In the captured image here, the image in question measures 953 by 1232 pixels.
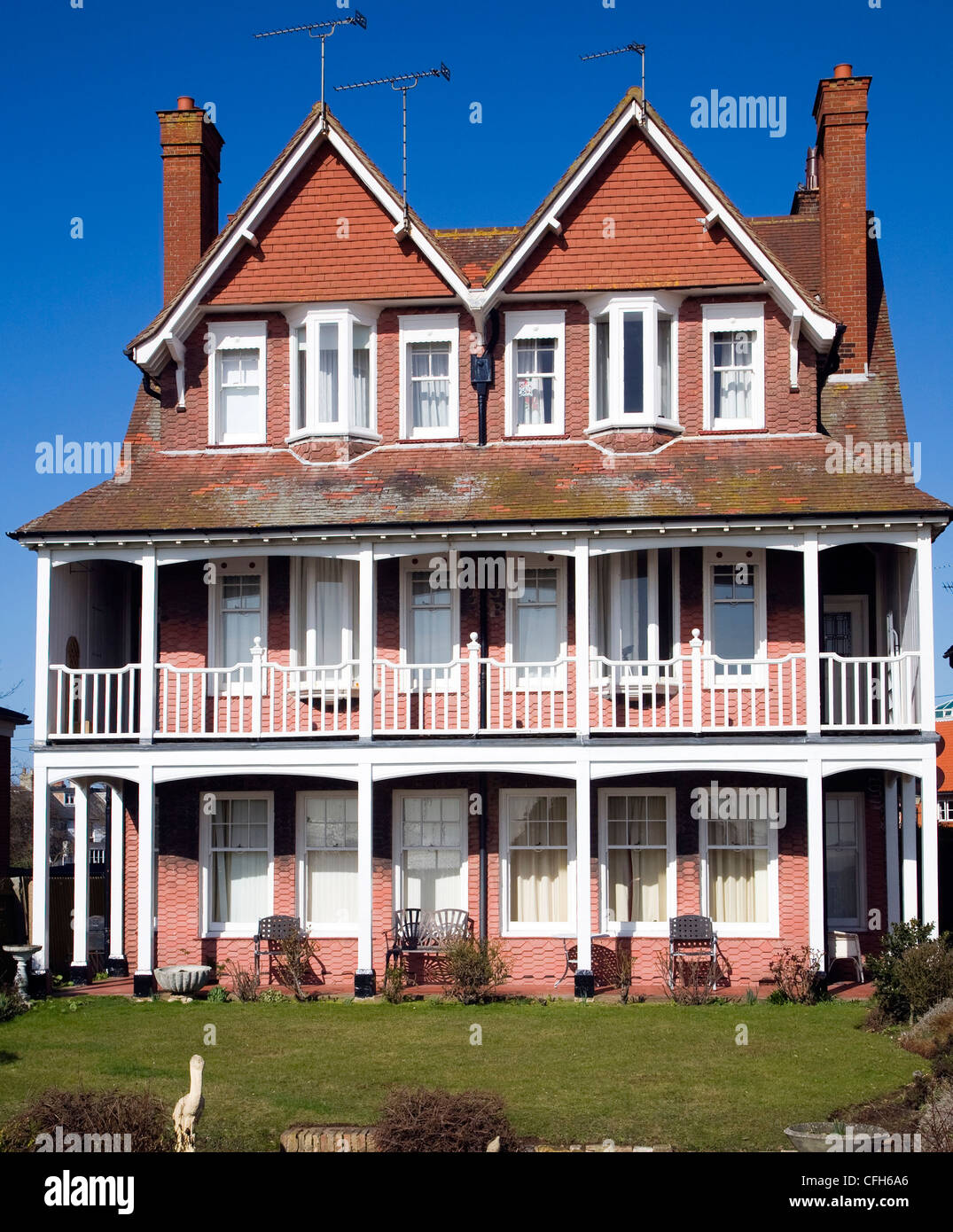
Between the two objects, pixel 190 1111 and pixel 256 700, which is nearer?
pixel 190 1111

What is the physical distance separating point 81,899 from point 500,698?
701cm

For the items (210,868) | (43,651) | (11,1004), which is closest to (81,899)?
(210,868)

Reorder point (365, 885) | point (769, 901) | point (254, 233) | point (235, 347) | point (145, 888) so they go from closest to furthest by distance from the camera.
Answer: point (365, 885)
point (145, 888)
point (769, 901)
point (254, 233)
point (235, 347)

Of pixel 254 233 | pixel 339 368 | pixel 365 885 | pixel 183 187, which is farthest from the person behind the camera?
pixel 183 187

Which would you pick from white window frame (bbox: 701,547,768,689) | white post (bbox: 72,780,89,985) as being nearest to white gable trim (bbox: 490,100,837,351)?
white window frame (bbox: 701,547,768,689)

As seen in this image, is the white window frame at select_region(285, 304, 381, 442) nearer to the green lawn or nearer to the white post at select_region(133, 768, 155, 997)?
the white post at select_region(133, 768, 155, 997)

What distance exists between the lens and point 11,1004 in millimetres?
20406

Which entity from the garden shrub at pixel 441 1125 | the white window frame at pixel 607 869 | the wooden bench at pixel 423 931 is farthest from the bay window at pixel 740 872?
the garden shrub at pixel 441 1125

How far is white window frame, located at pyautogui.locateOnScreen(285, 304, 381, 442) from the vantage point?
79.6 ft

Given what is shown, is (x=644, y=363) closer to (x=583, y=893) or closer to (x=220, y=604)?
(x=220, y=604)

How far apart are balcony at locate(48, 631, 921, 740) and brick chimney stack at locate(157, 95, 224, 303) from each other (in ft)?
24.5
